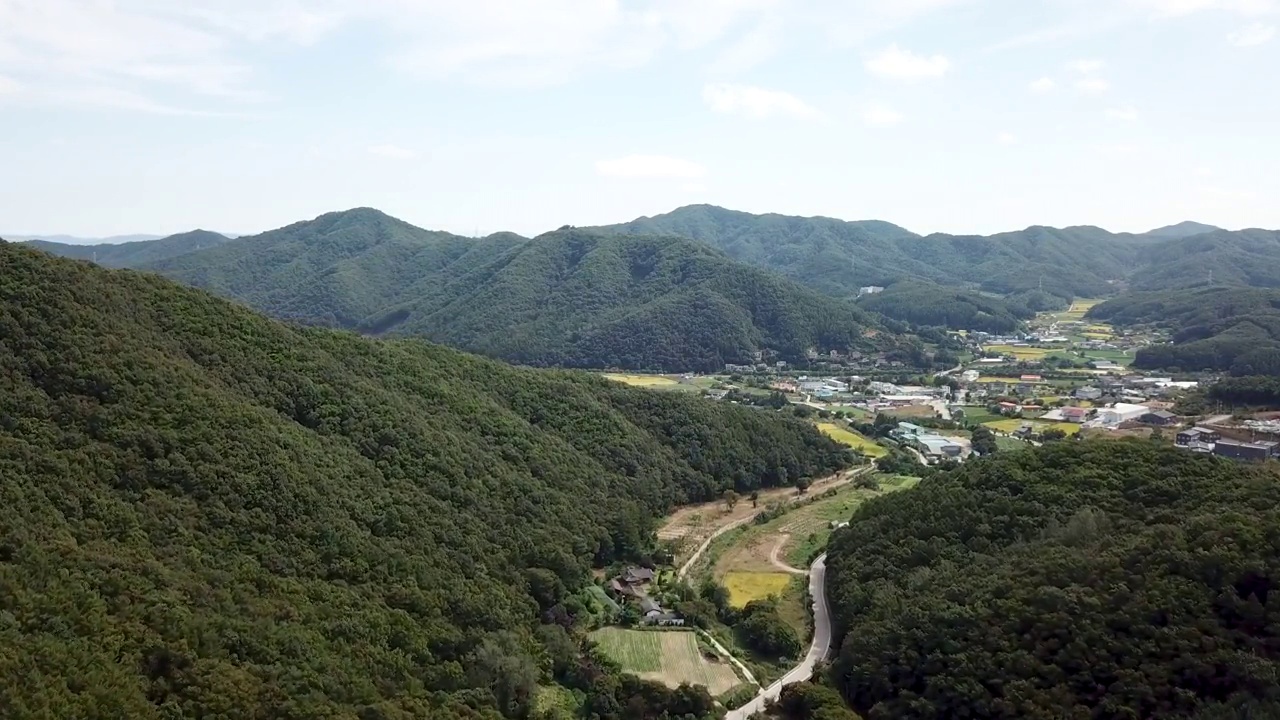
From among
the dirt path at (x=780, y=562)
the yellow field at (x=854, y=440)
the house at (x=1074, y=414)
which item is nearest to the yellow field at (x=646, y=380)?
the yellow field at (x=854, y=440)

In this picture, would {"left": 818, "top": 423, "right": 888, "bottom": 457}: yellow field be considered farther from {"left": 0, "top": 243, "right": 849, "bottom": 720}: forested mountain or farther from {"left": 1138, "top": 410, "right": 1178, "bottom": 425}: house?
{"left": 0, "top": 243, "right": 849, "bottom": 720}: forested mountain

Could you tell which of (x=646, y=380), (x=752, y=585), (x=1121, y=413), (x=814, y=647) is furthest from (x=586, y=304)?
(x=814, y=647)

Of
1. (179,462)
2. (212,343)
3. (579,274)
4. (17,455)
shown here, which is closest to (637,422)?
(212,343)

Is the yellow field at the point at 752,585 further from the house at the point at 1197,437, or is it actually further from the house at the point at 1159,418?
the house at the point at 1159,418

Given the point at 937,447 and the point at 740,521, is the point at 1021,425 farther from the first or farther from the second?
the point at 740,521

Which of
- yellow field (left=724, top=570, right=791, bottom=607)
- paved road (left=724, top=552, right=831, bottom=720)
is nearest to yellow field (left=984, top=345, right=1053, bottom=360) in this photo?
paved road (left=724, top=552, right=831, bottom=720)

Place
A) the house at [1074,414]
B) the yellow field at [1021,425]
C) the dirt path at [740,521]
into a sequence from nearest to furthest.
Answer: the dirt path at [740,521] → the yellow field at [1021,425] → the house at [1074,414]
